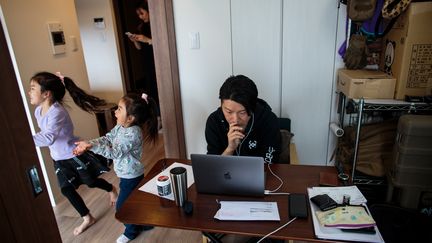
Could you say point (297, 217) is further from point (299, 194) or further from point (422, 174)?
point (422, 174)

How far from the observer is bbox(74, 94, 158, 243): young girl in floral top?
6.07 feet

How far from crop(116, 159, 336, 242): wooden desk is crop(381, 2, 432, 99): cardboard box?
82cm

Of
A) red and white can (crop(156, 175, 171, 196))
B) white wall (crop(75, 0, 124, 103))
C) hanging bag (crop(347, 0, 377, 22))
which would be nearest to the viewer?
red and white can (crop(156, 175, 171, 196))

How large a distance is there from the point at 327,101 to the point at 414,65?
0.65 metres

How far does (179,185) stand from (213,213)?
0.18 metres

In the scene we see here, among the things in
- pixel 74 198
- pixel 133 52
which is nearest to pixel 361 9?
pixel 74 198

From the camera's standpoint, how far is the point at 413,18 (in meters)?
1.68

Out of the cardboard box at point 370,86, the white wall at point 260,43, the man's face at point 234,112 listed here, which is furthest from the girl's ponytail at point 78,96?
the cardboard box at point 370,86

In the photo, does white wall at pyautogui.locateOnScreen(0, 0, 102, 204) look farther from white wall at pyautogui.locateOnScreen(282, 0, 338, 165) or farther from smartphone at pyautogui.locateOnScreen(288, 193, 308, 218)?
smartphone at pyautogui.locateOnScreen(288, 193, 308, 218)

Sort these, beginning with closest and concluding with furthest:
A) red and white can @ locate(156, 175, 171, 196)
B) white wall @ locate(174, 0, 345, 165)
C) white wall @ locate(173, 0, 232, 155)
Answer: red and white can @ locate(156, 175, 171, 196)
white wall @ locate(174, 0, 345, 165)
white wall @ locate(173, 0, 232, 155)

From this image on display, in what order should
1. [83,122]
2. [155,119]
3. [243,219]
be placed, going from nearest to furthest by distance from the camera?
[243,219] < [155,119] < [83,122]

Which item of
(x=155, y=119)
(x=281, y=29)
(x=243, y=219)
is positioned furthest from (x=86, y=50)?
(x=243, y=219)

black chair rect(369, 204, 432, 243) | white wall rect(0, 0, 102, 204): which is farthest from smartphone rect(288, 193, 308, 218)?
white wall rect(0, 0, 102, 204)

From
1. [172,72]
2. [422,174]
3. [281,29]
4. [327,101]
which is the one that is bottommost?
[422,174]
